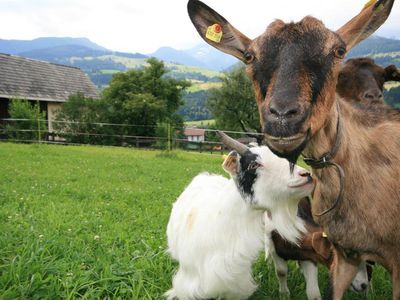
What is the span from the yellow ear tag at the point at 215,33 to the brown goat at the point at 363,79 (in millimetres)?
2333

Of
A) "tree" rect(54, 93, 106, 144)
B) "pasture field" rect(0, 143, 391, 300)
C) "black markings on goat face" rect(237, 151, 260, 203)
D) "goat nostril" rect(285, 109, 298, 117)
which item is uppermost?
"goat nostril" rect(285, 109, 298, 117)

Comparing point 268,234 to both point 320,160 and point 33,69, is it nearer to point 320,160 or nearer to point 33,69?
point 320,160

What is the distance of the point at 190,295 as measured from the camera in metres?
3.23

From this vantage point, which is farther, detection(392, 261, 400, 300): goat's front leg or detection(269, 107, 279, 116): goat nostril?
detection(392, 261, 400, 300): goat's front leg

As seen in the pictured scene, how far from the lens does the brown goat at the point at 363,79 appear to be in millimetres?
4414

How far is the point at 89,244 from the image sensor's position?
14.0ft

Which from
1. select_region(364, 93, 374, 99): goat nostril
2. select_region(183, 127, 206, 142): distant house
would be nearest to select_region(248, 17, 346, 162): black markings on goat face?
select_region(364, 93, 374, 99): goat nostril

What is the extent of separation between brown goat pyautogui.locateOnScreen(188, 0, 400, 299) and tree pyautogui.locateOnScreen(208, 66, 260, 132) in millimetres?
34063

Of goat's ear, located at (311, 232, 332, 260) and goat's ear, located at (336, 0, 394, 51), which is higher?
goat's ear, located at (336, 0, 394, 51)

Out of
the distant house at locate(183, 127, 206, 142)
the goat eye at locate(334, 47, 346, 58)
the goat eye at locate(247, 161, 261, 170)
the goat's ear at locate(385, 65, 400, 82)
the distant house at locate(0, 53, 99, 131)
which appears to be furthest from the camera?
the distant house at locate(0, 53, 99, 131)

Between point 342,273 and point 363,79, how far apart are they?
2.52 metres

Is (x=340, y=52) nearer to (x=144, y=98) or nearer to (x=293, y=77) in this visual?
(x=293, y=77)

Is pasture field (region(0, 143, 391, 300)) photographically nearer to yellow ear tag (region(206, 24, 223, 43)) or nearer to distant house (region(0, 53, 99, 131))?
yellow ear tag (region(206, 24, 223, 43))

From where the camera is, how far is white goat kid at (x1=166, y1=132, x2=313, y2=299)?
2.96 meters
